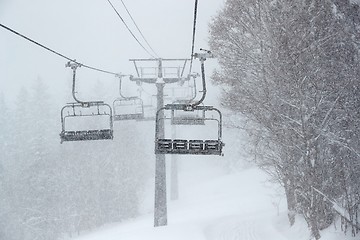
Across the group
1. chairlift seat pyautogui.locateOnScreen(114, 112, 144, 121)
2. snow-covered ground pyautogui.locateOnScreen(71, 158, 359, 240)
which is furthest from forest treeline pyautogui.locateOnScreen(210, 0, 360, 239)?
chairlift seat pyautogui.locateOnScreen(114, 112, 144, 121)

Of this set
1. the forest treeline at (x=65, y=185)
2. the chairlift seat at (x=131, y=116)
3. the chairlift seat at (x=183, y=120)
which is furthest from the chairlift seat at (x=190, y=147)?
the forest treeline at (x=65, y=185)

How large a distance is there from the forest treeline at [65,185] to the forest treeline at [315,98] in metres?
24.2

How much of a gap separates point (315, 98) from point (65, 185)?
2732 centimetres

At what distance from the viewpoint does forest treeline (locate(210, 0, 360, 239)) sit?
11.9 metres

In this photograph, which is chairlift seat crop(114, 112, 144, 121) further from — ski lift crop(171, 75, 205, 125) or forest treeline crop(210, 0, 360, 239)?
forest treeline crop(210, 0, 360, 239)

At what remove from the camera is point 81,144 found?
36.6m

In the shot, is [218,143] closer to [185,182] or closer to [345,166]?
[345,166]

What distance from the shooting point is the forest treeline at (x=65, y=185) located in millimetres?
33406

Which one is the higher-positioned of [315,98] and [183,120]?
[315,98]

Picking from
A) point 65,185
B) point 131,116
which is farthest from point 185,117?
point 65,185

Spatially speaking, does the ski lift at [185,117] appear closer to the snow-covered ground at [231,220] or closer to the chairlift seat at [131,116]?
the chairlift seat at [131,116]

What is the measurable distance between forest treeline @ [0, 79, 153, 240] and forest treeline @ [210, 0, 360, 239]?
24.2 metres

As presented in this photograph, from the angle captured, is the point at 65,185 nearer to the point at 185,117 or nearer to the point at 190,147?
the point at 185,117

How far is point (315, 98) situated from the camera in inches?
474
